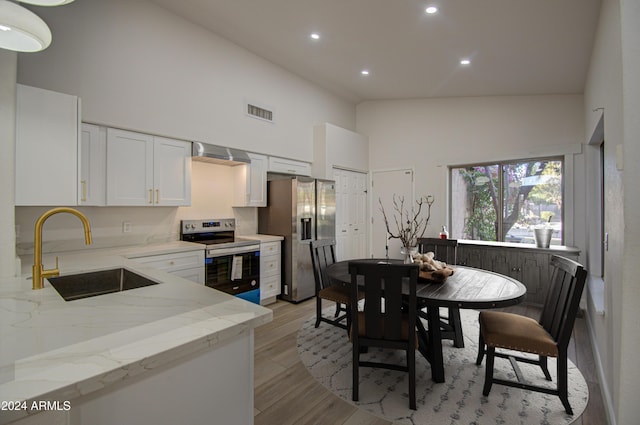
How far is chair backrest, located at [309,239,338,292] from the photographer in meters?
3.22

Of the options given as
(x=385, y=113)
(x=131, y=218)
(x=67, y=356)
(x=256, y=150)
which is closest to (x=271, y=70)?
(x=256, y=150)

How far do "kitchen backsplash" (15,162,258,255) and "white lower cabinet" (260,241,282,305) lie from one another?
551 mm

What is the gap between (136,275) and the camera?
191 cm

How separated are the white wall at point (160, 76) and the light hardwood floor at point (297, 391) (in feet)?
8.30

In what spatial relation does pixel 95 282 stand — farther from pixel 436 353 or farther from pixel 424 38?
pixel 424 38

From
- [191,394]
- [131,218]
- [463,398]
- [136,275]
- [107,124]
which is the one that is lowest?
[463,398]

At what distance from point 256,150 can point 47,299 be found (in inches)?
126

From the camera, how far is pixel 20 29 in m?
1.24

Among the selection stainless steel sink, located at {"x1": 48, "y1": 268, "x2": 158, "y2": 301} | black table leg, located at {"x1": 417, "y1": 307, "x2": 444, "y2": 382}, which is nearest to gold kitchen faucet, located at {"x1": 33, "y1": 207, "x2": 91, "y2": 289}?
stainless steel sink, located at {"x1": 48, "y1": 268, "x2": 158, "y2": 301}

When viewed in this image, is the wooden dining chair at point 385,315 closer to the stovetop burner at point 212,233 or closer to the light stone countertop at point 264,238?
the stovetop burner at point 212,233

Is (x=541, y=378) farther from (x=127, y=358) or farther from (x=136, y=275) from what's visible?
(x=136, y=275)

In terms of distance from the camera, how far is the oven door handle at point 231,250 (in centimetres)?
334

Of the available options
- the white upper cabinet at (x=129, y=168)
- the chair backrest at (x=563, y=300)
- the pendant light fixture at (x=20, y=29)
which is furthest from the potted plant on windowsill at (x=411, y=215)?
the pendant light fixture at (x=20, y=29)

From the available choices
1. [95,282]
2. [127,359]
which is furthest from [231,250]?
[127,359]
